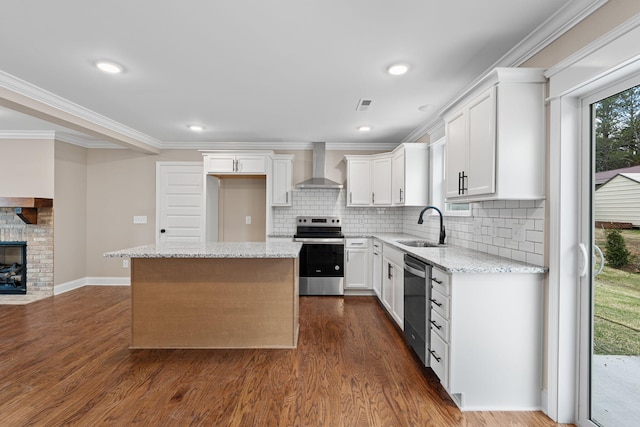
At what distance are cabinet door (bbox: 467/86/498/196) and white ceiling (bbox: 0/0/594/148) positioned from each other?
42cm

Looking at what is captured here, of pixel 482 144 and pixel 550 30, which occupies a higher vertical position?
pixel 550 30

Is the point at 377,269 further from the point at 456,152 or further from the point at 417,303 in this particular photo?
the point at 456,152

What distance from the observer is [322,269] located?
4621 millimetres

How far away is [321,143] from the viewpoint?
16.7ft

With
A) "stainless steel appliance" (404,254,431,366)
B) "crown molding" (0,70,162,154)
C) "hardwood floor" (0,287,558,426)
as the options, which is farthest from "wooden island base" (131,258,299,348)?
"crown molding" (0,70,162,154)

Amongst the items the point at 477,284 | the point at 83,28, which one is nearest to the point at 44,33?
the point at 83,28

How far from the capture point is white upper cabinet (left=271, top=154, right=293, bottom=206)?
4953mm

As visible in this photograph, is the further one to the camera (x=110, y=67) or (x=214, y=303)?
(x=214, y=303)

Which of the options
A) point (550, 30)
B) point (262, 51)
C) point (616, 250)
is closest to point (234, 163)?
point (262, 51)

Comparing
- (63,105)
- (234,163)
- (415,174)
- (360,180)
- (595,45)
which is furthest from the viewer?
(360,180)

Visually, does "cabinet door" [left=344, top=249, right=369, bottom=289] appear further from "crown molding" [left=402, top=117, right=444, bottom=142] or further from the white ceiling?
the white ceiling

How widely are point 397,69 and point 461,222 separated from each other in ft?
5.48

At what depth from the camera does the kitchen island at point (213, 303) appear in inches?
111

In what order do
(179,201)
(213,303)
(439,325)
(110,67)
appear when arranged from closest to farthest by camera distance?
1. (439,325)
2. (110,67)
3. (213,303)
4. (179,201)
